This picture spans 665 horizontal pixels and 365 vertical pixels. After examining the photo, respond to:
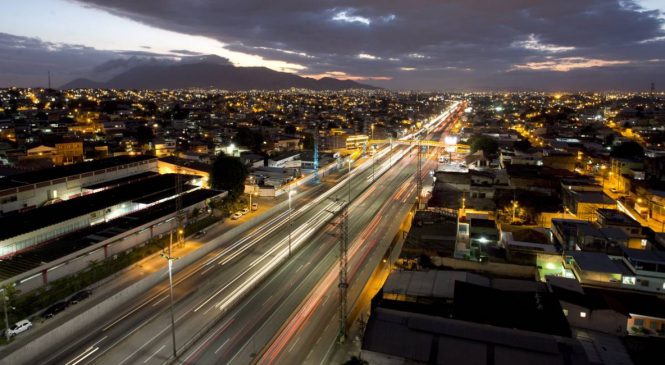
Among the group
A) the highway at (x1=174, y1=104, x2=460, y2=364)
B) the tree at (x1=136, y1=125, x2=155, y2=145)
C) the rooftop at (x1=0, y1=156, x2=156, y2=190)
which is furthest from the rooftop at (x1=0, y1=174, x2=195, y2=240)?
the tree at (x1=136, y1=125, x2=155, y2=145)

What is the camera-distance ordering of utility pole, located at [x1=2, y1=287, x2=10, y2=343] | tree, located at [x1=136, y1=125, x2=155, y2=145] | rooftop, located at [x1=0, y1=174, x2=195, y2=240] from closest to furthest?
utility pole, located at [x1=2, y1=287, x2=10, y2=343] → rooftop, located at [x1=0, y1=174, x2=195, y2=240] → tree, located at [x1=136, y1=125, x2=155, y2=145]

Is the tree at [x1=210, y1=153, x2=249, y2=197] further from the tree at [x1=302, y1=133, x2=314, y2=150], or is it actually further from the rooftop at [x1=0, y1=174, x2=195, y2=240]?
the tree at [x1=302, y1=133, x2=314, y2=150]

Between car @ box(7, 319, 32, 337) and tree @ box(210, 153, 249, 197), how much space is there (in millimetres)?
13418

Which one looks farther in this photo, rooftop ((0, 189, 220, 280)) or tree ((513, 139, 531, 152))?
tree ((513, 139, 531, 152))

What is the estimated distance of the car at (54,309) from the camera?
40.5 ft

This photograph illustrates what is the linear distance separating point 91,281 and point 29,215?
6550 mm

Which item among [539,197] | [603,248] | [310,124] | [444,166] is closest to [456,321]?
[603,248]

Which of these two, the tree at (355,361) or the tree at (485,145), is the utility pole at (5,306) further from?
the tree at (485,145)

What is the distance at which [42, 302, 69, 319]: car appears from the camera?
40.5ft

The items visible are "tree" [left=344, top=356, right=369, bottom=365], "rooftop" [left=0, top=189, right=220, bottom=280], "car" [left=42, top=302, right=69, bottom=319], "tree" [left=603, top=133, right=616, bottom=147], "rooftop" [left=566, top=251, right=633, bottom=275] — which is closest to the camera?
"tree" [left=344, top=356, right=369, bottom=365]

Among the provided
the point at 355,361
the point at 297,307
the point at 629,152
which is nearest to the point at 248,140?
the point at 297,307

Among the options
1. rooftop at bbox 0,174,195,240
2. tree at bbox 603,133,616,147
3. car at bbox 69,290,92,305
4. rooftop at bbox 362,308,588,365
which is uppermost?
tree at bbox 603,133,616,147

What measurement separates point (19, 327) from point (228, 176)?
14.1m

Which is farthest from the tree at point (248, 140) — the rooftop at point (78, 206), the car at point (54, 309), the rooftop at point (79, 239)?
the car at point (54, 309)
